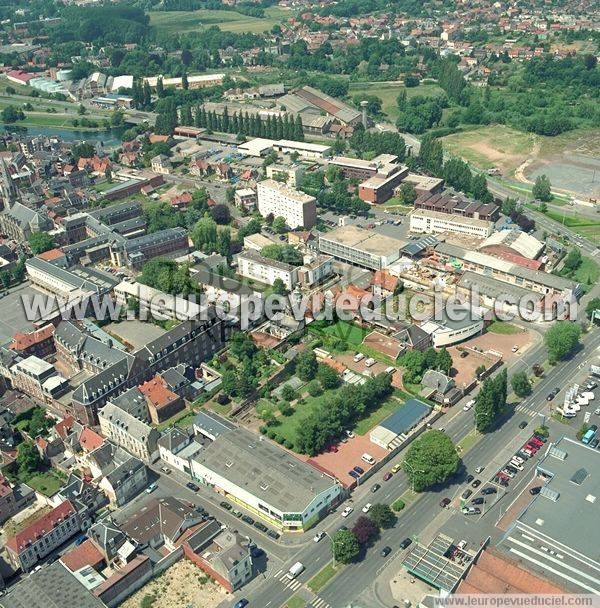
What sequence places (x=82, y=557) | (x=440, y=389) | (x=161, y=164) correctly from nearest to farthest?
(x=82, y=557)
(x=440, y=389)
(x=161, y=164)

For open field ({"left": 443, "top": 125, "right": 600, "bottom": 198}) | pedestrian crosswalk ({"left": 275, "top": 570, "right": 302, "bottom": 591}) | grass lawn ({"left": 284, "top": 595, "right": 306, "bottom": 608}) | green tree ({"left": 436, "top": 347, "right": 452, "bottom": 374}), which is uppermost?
open field ({"left": 443, "top": 125, "right": 600, "bottom": 198})

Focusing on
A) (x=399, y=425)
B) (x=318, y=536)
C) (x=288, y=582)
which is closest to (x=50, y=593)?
(x=288, y=582)

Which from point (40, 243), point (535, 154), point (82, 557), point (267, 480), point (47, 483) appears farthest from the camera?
point (535, 154)

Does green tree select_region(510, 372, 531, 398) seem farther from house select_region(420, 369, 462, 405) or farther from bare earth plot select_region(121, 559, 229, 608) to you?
bare earth plot select_region(121, 559, 229, 608)

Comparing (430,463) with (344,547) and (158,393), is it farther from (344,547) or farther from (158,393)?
(158,393)

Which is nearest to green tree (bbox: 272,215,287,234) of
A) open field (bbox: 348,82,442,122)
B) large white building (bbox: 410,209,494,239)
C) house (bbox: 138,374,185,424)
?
large white building (bbox: 410,209,494,239)
